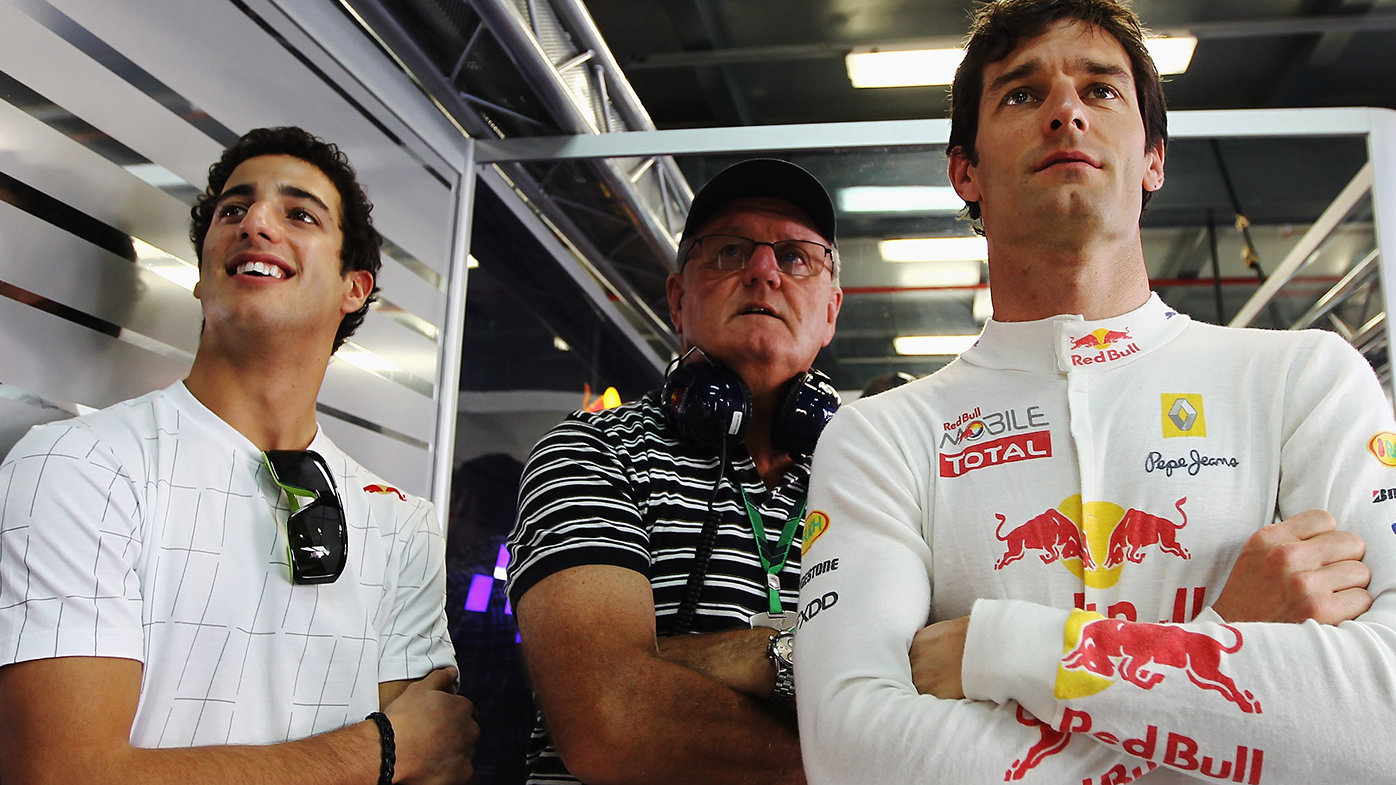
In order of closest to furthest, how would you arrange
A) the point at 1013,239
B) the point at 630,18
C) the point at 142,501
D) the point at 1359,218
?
1. the point at 1013,239
2. the point at 142,501
3. the point at 1359,218
4. the point at 630,18

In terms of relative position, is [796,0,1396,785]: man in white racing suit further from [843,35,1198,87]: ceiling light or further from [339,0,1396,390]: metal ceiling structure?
[843,35,1198,87]: ceiling light

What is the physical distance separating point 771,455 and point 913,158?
166 centimetres

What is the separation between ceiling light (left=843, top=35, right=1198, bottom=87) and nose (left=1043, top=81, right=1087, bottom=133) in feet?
15.0

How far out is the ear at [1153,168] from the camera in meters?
1.74

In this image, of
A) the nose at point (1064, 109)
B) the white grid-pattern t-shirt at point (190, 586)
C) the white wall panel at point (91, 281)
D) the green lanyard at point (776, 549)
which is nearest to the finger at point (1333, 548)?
the nose at point (1064, 109)

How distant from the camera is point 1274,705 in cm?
101

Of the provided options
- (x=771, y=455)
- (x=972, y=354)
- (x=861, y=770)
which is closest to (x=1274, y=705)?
(x=861, y=770)

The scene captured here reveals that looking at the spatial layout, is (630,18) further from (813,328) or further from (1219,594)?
(1219,594)

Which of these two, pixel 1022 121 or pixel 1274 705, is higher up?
pixel 1022 121

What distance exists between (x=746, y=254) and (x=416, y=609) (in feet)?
3.75

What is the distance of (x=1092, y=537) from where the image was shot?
4.18 ft

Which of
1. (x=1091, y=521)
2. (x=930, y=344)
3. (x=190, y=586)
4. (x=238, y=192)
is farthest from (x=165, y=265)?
(x=930, y=344)

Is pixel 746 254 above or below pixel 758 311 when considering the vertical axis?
above

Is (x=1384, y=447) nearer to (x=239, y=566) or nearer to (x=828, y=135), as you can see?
(x=239, y=566)
